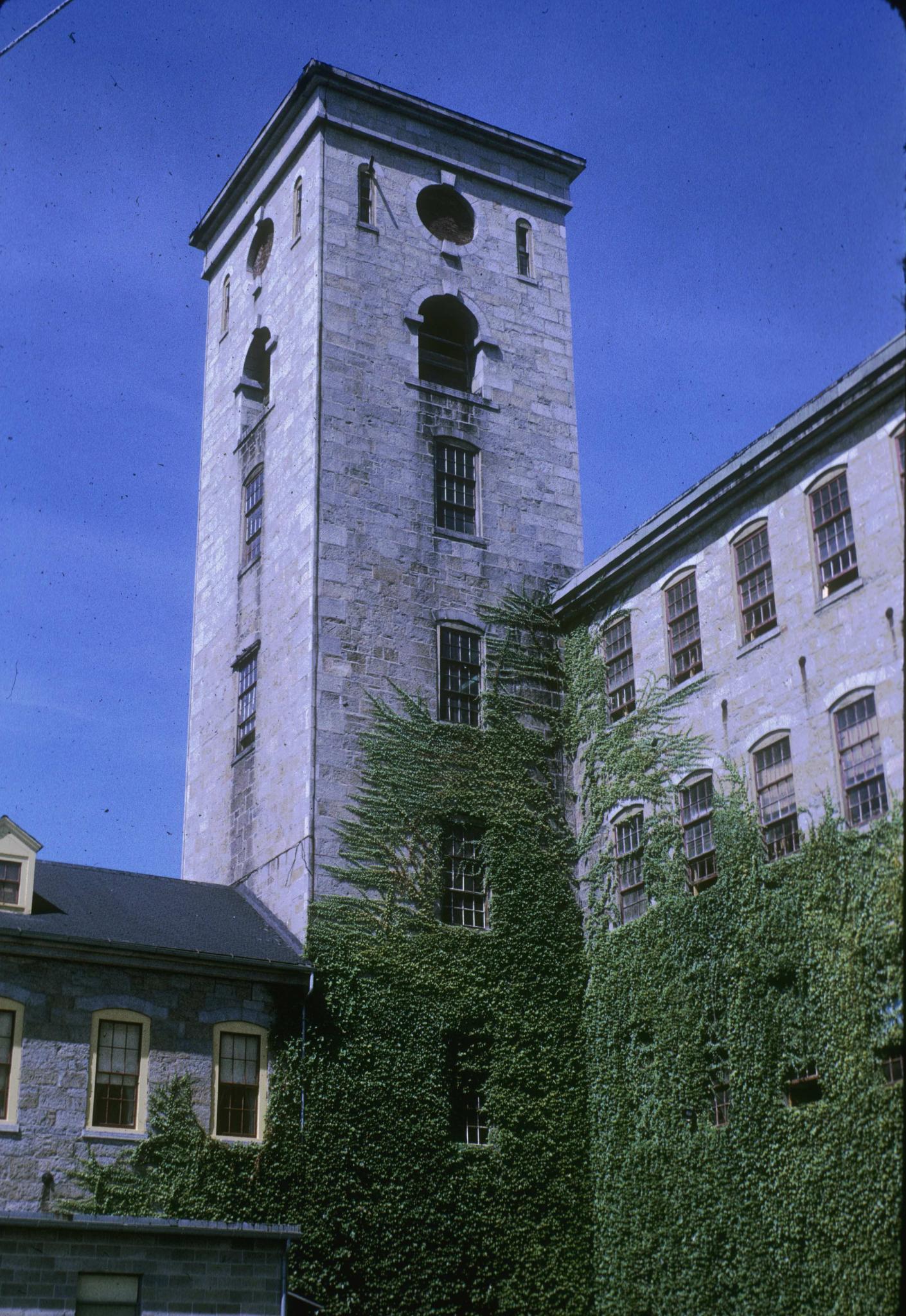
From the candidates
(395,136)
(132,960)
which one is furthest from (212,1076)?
(395,136)

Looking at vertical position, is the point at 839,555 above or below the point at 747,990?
above

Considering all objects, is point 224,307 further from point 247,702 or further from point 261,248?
point 247,702

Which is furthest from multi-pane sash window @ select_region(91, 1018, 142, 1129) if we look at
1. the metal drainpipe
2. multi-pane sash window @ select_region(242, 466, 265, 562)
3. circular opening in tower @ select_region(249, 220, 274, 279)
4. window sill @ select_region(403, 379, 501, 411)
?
circular opening in tower @ select_region(249, 220, 274, 279)

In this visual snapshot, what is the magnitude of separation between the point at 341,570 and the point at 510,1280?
43.2 feet

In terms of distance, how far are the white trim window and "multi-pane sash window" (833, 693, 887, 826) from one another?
410 inches

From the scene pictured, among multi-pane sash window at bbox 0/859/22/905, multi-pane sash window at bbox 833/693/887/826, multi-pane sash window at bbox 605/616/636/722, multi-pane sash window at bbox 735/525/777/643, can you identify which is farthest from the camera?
multi-pane sash window at bbox 605/616/636/722

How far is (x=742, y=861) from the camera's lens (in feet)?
83.7

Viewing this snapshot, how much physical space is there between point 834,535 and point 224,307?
19.8 metres

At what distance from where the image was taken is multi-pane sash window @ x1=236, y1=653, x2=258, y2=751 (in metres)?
32.9

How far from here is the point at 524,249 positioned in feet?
124

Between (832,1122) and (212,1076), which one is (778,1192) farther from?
(212,1076)

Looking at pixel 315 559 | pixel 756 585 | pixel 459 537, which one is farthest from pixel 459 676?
pixel 756 585

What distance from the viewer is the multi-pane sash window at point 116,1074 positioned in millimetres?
25250

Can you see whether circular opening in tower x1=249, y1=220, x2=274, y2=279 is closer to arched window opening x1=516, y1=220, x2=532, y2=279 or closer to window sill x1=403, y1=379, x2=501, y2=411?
window sill x1=403, y1=379, x2=501, y2=411
